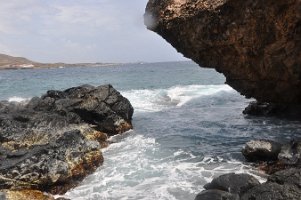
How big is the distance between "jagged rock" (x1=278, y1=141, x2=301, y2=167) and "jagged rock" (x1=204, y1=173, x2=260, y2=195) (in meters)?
2.47

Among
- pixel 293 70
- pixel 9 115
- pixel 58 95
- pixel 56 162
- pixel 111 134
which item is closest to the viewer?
pixel 56 162

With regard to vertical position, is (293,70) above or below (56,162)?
above

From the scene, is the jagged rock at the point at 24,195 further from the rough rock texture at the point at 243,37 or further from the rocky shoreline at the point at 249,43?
the rough rock texture at the point at 243,37

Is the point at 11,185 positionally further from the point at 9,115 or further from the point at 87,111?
the point at 87,111

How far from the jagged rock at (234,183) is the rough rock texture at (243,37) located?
6.27 m

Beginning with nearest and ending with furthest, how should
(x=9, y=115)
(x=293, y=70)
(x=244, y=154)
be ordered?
(x=244, y=154) → (x=293, y=70) → (x=9, y=115)

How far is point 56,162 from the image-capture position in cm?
1145

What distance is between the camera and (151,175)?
38.3 ft

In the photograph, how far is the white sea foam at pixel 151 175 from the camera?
1032 centimetres

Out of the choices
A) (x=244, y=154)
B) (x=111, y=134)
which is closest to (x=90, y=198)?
(x=244, y=154)

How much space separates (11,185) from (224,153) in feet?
22.3

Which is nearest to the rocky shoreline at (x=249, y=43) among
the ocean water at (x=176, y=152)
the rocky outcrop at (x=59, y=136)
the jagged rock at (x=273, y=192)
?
the ocean water at (x=176, y=152)

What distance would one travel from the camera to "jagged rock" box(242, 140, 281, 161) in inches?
472

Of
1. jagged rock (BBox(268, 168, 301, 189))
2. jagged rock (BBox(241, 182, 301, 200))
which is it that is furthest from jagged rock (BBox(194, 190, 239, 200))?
jagged rock (BBox(268, 168, 301, 189))
